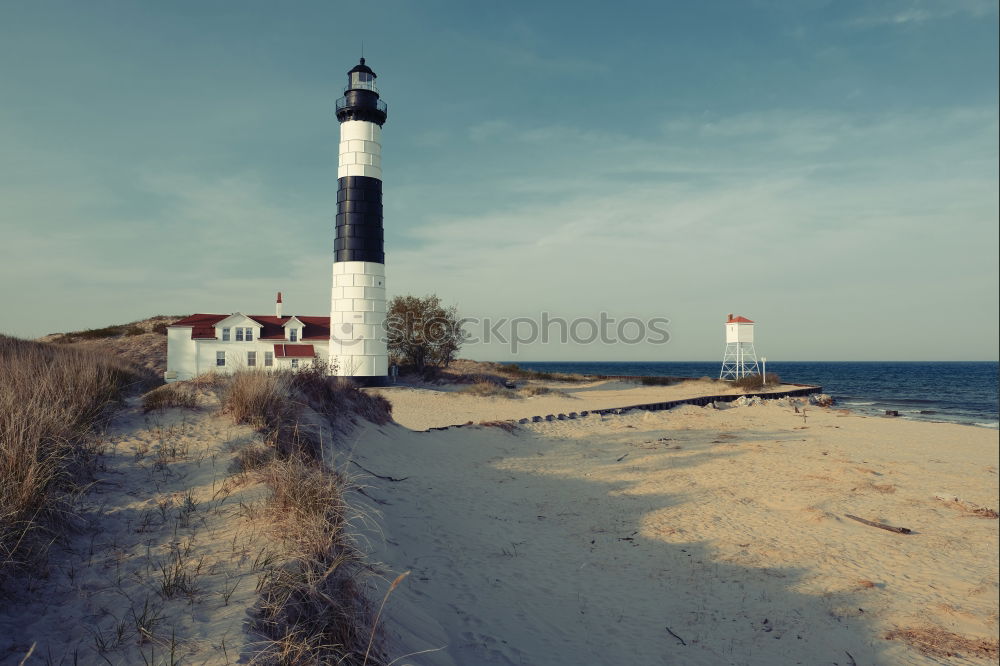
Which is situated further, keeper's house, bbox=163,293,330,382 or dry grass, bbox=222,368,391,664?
keeper's house, bbox=163,293,330,382

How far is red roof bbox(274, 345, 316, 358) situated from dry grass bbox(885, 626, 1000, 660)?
3200 cm

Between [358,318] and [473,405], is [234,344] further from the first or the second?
[473,405]

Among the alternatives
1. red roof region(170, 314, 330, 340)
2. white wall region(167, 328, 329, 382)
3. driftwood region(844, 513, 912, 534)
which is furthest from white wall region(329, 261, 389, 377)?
driftwood region(844, 513, 912, 534)

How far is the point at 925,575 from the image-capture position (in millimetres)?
7645

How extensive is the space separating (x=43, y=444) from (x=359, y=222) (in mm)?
23223

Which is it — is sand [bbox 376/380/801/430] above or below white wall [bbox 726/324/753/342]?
below

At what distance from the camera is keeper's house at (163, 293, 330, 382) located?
3384 centimetres

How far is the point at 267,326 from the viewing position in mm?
35875

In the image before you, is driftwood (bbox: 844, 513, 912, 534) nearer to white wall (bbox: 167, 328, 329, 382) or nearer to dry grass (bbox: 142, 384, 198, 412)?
dry grass (bbox: 142, 384, 198, 412)

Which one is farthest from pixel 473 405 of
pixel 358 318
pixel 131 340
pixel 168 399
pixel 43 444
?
pixel 131 340

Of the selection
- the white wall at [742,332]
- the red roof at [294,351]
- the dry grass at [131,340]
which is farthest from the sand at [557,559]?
the dry grass at [131,340]

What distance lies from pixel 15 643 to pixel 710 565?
7.59 meters

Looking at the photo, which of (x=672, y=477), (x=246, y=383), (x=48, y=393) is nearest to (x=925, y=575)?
(x=672, y=477)

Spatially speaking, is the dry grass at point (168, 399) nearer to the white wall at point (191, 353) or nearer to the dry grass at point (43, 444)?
the dry grass at point (43, 444)
